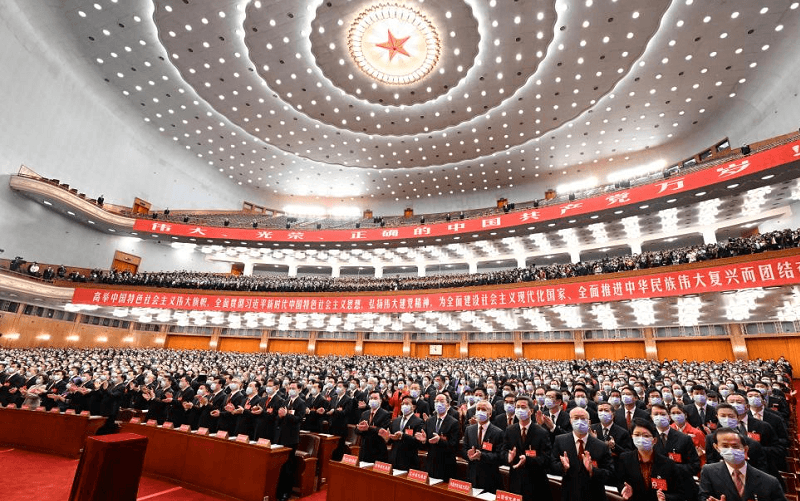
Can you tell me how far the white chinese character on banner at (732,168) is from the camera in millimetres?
14170

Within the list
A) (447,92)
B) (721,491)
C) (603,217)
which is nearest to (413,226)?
(447,92)

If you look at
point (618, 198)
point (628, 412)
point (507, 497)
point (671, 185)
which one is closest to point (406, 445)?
point (507, 497)

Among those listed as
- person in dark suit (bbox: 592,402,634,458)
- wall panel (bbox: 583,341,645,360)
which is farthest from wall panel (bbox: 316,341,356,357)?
person in dark suit (bbox: 592,402,634,458)

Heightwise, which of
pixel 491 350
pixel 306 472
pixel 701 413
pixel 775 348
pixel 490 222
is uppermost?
pixel 490 222

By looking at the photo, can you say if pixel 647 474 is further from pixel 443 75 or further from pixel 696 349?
pixel 443 75

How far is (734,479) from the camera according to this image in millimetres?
2523

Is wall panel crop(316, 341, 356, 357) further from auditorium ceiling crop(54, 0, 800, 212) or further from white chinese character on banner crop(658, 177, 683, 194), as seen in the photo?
white chinese character on banner crop(658, 177, 683, 194)

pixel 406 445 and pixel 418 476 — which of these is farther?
pixel 406 445

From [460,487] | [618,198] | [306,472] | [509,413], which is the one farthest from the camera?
[618,198]

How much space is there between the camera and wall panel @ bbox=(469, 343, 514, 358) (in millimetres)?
20562

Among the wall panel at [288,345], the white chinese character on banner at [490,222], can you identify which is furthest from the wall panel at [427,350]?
the white chinese character on banner at [490,222]

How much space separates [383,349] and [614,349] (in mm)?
12683

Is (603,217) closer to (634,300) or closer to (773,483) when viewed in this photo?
(634,300)

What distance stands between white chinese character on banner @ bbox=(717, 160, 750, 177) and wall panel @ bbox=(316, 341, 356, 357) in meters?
20.2
